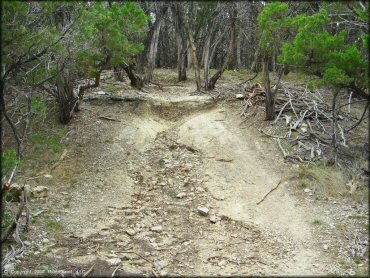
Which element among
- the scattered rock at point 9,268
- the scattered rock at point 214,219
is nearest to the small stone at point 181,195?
the scattered rock at point 214,219

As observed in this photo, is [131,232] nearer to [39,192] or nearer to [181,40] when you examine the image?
[39,192]

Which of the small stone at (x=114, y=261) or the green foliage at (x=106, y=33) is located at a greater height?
the green foliage at (x=106, y=33)

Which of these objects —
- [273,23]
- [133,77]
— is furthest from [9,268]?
[133,77]

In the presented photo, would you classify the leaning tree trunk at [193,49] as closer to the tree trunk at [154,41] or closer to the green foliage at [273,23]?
the tree trunk at [154,41]

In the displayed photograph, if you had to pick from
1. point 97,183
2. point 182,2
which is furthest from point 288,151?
point 182,2

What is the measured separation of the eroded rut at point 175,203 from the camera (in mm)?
5945

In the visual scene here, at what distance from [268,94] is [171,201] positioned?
4575 millimetres

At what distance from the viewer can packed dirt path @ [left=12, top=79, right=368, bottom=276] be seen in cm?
593

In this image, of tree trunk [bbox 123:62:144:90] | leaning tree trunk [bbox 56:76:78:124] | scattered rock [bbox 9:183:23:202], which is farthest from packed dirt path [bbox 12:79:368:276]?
tree trunk [bbox 123:62:144:90]

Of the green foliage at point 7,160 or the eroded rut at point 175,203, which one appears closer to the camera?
the green foliage at point 7,160

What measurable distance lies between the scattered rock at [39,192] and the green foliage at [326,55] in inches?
220

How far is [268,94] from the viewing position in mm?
10500

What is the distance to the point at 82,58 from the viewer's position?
28.2ft

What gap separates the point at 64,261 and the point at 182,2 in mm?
11105
